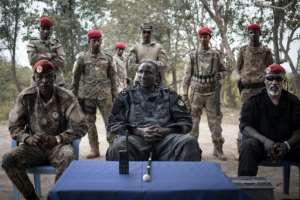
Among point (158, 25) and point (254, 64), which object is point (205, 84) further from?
point (158, 25)

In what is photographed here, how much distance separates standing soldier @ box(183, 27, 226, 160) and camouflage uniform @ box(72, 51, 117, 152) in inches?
48.8

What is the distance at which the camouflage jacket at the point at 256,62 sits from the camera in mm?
6988

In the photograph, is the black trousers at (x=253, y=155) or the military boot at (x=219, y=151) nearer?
the black trousers at (x=253, y=155)

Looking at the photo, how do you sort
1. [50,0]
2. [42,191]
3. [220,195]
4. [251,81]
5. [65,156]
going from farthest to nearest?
[50,0]
[251,81]
[42,191]
[65,156]
[220,195]

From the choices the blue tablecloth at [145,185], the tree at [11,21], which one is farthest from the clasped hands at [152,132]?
the tree at [11,21]

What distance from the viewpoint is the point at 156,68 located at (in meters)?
4.98

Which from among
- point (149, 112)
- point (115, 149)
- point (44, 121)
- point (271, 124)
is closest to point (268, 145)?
point (271, 124)

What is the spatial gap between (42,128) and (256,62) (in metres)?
3.69

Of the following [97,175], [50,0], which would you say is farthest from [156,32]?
[97,175]

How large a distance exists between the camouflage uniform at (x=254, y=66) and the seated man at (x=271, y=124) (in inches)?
82.3

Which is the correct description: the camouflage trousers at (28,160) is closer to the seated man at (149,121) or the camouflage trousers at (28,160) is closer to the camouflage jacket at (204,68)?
the seated man at (149,121)

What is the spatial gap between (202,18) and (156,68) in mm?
11643

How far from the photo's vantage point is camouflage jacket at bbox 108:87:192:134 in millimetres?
4777

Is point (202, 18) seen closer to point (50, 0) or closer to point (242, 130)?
point (50, 0)
